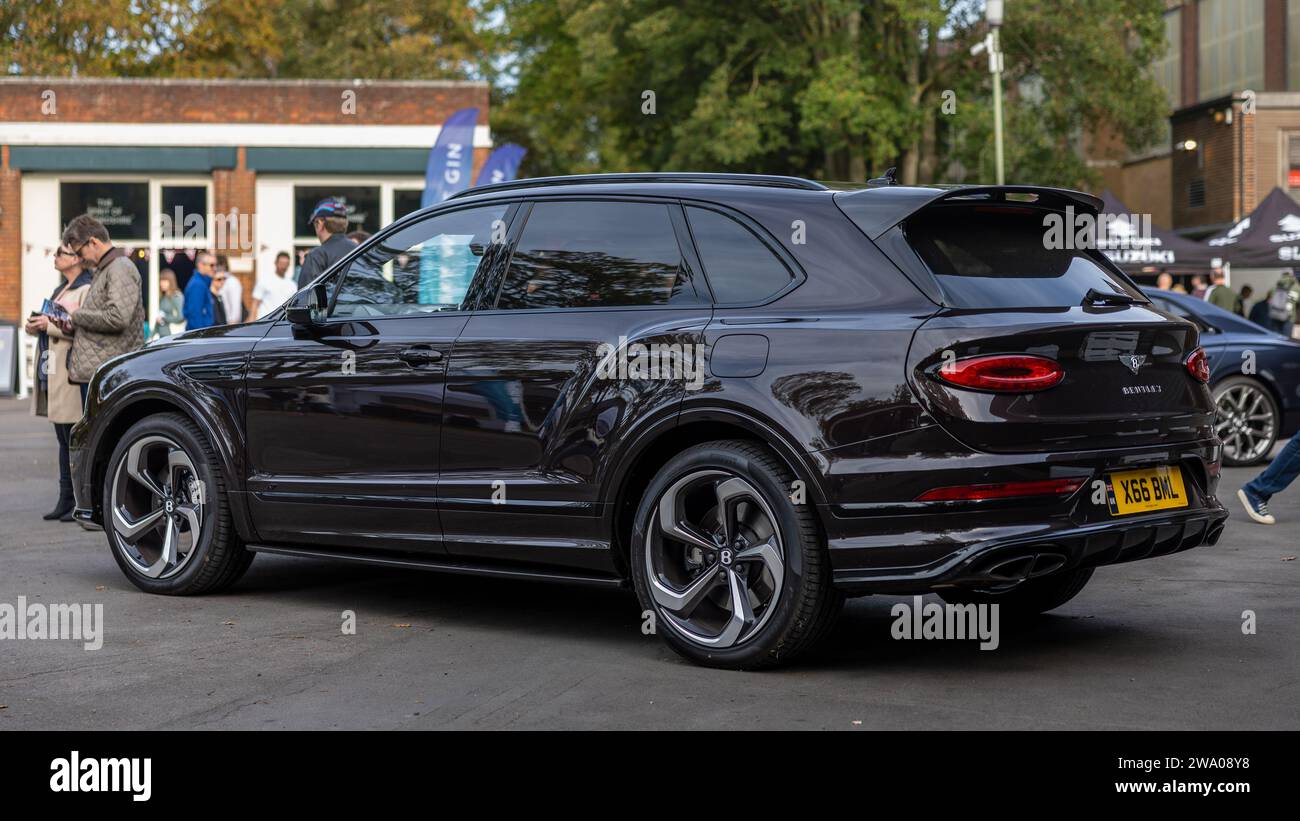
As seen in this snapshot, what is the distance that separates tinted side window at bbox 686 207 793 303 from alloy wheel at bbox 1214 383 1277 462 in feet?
29.9

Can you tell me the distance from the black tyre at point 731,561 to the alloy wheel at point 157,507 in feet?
8.62

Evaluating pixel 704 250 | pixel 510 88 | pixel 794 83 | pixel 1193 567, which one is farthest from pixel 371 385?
pixel 510 88

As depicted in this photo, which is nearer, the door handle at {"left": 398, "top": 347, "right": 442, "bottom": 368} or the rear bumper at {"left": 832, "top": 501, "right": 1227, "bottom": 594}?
the rear bumper at {"left": 832, "top": 501, "right": 1227, "bottom": 594}

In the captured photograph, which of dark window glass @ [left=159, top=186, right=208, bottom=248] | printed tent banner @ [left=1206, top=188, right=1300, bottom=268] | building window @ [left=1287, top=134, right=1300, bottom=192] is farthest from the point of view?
building window @ [left=1287, top=134, right=1300, bottom=192]

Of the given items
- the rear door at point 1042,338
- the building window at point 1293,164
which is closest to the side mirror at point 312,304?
the rear door at point 1042,338

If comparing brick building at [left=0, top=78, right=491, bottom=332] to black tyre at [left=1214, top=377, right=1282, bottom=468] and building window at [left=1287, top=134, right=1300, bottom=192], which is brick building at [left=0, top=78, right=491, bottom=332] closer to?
black tyre at [left=1214, top=377, right=1282, bottom=468]

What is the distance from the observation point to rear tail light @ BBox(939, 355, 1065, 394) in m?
5.50

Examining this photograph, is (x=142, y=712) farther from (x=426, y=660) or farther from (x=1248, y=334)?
(x=1248, y=334)

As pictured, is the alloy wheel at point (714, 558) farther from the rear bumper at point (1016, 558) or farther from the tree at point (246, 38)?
the tree at point (246, 38)

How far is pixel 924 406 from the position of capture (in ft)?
18.1

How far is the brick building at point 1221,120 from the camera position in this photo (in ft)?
146

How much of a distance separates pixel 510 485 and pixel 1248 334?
9748 mm

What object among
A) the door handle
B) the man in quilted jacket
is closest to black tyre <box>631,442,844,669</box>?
the door handle

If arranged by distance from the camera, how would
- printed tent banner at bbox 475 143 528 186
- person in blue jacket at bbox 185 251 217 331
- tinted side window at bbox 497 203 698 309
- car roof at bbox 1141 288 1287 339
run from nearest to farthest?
tinted side window at bbox 497 203 698 309 < car roof at bbox 1141 288 1287 339 < person in blue jacket at bbox 185 251 217 331 < printed tent banner at bbox 475 143 528 186
